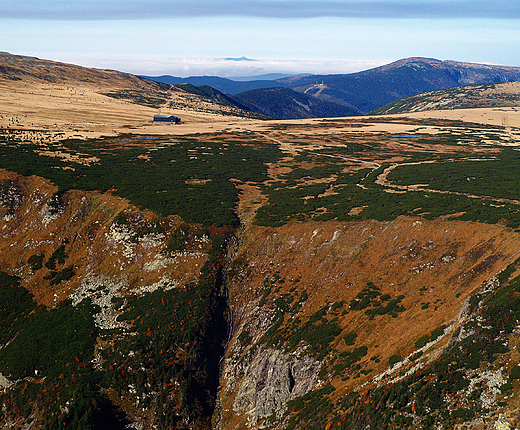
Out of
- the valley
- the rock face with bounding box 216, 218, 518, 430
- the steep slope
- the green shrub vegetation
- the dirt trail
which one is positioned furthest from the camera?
the green shrub vegetation

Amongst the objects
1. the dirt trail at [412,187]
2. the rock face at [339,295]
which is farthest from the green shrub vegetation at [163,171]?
the dirt trail at [412,187]

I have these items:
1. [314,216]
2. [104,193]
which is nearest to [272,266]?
[314,216]

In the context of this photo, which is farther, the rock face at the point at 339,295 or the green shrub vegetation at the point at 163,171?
the green shrub vegetation at the point at 163,171

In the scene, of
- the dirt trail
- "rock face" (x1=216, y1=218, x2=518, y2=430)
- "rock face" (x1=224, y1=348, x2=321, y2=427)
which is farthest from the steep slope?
the dirt trail

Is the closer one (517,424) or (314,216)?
(517,424)

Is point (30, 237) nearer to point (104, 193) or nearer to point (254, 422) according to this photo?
point (104, 193)

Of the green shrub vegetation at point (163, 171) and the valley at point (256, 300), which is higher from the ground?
the green shrub vegetation at point (163, 171)

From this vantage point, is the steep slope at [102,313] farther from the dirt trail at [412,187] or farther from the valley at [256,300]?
the dirt trail at [412,187]

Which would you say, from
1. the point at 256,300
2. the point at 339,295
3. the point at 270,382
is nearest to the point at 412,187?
the point at 339,295

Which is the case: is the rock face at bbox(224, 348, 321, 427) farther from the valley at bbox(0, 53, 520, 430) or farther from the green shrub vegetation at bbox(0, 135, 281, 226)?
the green shrub vegetation at bbox(0, 135, 281, 226)
